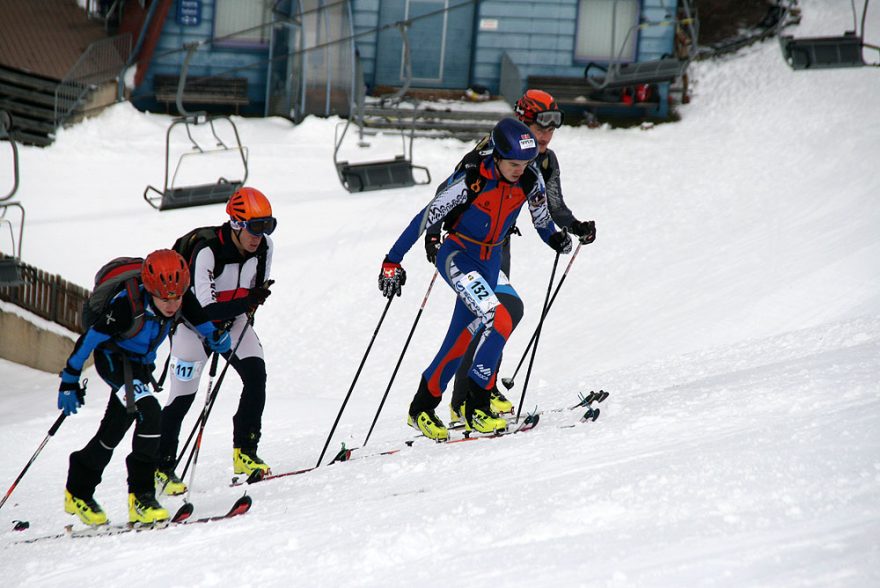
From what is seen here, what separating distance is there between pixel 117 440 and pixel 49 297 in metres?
7.13

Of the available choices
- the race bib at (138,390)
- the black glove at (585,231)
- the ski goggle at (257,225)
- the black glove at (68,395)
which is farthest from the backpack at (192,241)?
the black glove at (585,231)

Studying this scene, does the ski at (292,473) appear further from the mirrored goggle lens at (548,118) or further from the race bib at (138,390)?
the mirrored goggle lens at (548,118)

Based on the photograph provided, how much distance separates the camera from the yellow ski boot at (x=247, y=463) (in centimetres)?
634

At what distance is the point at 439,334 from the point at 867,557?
7738mm

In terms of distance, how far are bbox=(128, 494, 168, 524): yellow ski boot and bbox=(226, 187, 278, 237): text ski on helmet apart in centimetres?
155

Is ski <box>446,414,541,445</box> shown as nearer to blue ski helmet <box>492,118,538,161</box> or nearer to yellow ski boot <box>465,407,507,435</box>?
yellow ski boot <box>465,407,507,435</box>

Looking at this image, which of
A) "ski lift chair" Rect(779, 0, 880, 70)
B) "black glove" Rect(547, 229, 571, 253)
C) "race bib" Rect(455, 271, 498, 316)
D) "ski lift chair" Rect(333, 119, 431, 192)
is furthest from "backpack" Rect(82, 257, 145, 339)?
"ski lift chair" Rect(333, 119, 431, 192)

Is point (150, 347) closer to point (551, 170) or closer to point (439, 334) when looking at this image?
point (551, 170)

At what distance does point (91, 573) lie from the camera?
15.5ft

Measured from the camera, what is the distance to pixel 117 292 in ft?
17.5

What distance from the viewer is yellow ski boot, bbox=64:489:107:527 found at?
18.9 feet

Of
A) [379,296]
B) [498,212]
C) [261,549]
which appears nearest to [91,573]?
[261,549]

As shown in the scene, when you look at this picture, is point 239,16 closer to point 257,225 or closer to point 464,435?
point 257,225

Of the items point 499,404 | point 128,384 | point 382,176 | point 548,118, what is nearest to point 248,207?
point 128,384
